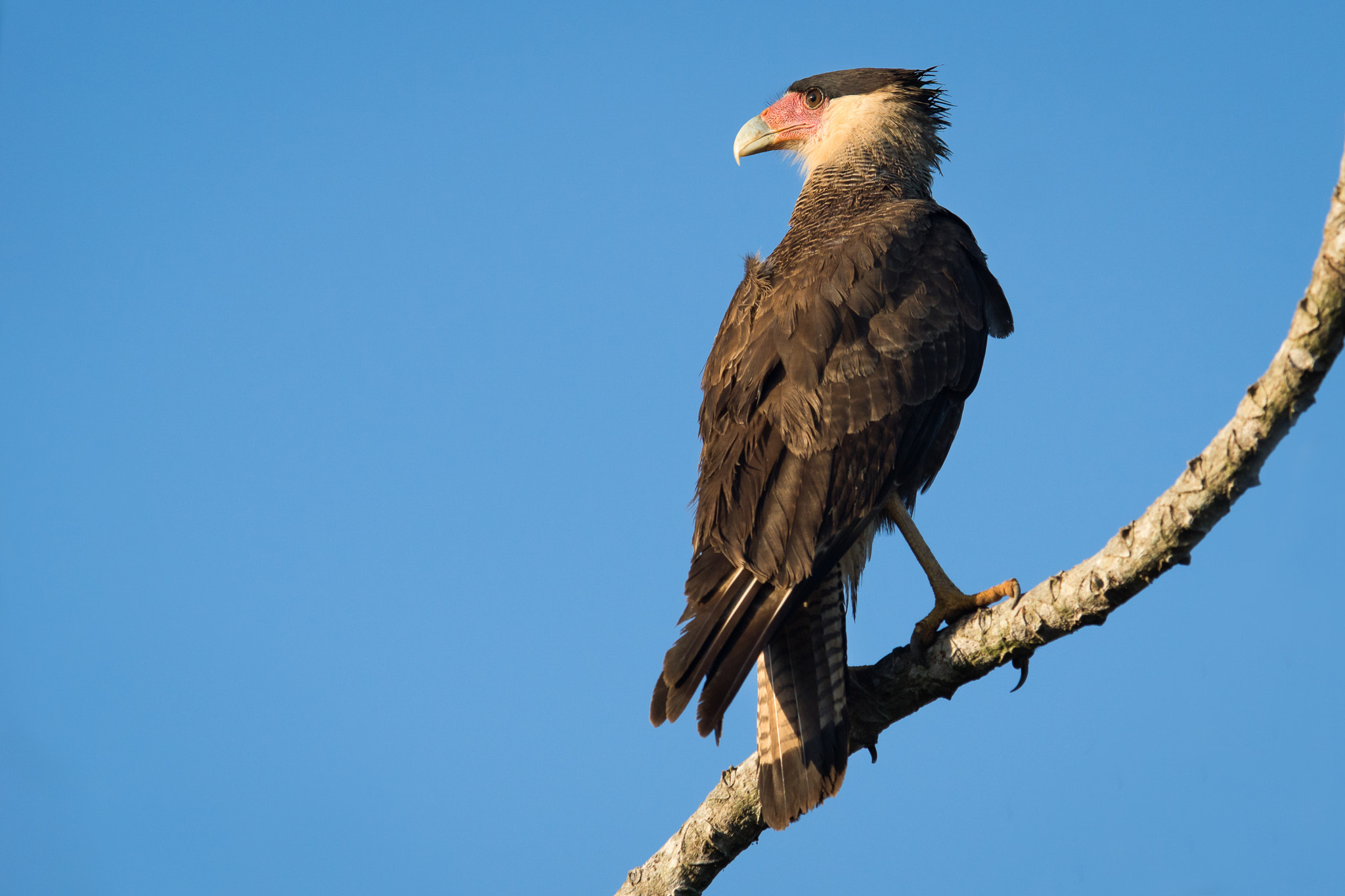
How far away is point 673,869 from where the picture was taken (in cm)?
364

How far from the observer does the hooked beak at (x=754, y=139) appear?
19.5 ft

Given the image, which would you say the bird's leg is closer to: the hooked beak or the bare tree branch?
the bare tree branch

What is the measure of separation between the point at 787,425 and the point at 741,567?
23.2 inches

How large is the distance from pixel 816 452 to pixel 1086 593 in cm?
103

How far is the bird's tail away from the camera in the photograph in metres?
3.32

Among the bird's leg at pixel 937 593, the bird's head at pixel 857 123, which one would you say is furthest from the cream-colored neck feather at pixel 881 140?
the bird's leg at pixel 937 593

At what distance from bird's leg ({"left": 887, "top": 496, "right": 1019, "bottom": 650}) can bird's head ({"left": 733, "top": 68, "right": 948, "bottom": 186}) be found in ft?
7.13

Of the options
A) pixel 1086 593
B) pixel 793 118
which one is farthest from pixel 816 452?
pixel 793 118

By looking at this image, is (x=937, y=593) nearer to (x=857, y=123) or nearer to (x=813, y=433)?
(x=813, y=433)

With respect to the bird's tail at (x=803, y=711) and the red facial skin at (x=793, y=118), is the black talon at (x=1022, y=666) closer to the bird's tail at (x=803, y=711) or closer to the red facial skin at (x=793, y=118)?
the bird's tail at (x=803, y=711)

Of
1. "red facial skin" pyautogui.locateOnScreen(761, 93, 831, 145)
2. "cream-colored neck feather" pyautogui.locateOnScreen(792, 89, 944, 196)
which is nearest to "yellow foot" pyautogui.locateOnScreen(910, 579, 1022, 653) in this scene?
"cream-colored neck feather" pyautogui.locateOnScreen(792, 89, 944, 196)

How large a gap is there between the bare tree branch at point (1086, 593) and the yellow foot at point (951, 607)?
60 millimetres

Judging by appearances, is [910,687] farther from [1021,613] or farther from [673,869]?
[673,869]

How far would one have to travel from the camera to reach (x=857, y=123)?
554 cm
